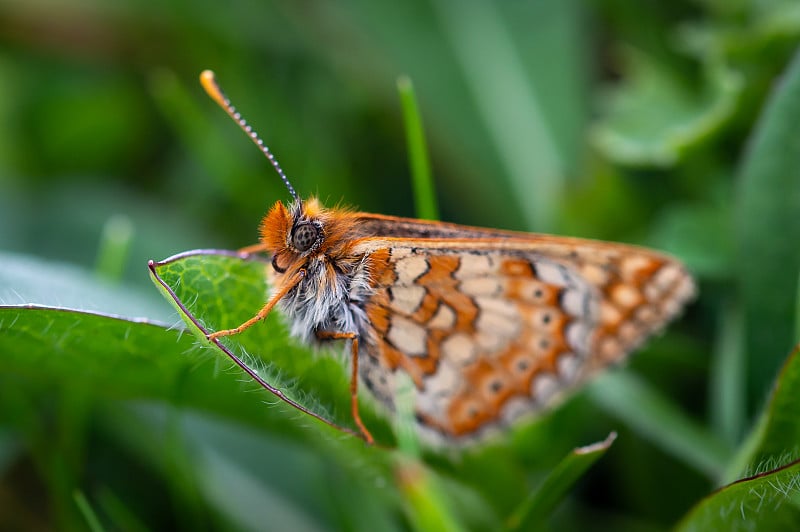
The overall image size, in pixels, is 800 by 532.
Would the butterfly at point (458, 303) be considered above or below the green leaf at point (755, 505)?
above

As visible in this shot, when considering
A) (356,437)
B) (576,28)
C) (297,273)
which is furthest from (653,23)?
(356,437)

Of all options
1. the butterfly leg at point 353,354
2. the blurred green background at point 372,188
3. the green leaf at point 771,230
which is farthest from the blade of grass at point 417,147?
the green leaf at point 771,230

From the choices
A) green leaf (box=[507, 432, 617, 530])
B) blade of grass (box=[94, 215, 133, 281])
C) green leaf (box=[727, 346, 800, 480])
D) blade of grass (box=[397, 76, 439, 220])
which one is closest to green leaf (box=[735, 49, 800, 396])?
green leaf (box=[727, 346, 800, 480])

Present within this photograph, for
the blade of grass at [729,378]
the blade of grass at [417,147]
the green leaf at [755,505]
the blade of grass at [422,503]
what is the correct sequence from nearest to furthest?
the green leaf at [755,505]
the blade of grass at [422,503]
the blade of grass at [729,378]
the blade of grass at [417,147]

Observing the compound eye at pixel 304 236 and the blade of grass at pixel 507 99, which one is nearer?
the compound eye at pixel 304 236

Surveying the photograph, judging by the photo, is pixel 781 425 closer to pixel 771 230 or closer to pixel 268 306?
pixel 771 230

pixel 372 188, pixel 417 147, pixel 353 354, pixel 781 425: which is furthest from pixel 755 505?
pixel 372 188

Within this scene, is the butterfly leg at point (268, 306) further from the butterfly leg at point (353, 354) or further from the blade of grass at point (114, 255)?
the blade of grass at point (114, 255)

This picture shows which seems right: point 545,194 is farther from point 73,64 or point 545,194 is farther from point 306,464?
point 73,64
